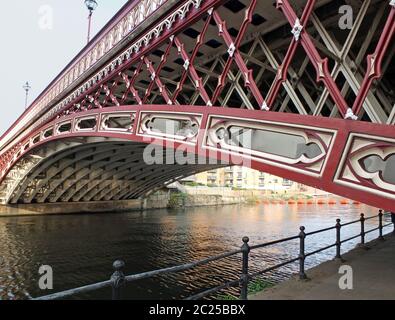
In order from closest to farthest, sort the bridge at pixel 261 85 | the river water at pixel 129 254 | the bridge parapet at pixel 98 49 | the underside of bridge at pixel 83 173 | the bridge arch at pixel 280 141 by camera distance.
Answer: the bridge arch at pixel 280 141
the bridge at pixel 261 85
the river water at pixel 129 254
the bridge parapet at pixel 98 49
the underside of bridge at pixel 83 173

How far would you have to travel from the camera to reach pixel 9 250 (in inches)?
675

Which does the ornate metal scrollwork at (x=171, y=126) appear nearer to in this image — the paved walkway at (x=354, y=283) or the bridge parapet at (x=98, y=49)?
the bridge parapet at (x=98, y=49)

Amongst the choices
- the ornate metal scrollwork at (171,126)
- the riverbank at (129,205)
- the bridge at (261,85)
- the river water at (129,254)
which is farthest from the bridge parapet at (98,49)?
the riverbank at (129,205)

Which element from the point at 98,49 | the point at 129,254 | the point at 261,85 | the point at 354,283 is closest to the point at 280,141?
the point at 354,283

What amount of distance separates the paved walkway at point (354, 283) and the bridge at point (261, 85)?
66.4 inches

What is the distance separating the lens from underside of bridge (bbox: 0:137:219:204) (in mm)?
26078

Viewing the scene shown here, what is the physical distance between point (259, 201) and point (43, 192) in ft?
162

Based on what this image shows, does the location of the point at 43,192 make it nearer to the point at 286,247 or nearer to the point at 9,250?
the point at 9,250

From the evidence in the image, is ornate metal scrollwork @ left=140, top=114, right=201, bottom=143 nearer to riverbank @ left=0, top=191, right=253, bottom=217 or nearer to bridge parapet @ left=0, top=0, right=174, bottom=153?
bridge parapet @ left=0, top=0, right=174, bottom=153

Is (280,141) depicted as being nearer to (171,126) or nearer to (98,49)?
(171,126)

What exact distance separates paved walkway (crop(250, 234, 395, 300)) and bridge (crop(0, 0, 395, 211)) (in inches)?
66.4

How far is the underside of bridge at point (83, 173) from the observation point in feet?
85.6

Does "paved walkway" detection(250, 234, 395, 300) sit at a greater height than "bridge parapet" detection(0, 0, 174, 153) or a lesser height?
lesser

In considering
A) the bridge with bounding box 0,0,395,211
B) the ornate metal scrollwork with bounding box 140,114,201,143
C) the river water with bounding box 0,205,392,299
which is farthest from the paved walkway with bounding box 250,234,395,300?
the ornate metal scrollwork with bounding box 140,114,201,143
